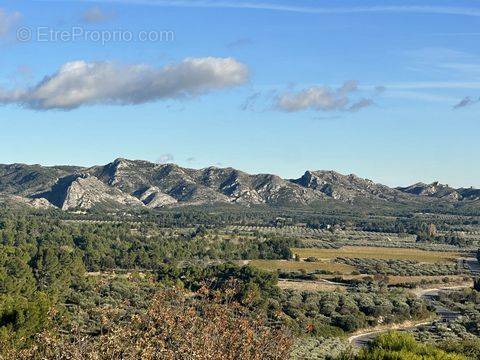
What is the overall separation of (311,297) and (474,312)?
20469 millimetres

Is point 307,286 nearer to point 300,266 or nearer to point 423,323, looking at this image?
point 423,323

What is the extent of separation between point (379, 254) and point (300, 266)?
114 feet

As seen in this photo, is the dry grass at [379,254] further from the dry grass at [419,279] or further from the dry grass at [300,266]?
the dry grass at [419,279]

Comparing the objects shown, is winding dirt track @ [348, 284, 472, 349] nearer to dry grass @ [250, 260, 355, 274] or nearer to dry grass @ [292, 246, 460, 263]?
dry grass @ [250, 260, 355, 274]

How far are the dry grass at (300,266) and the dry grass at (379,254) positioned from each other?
11.7 metres

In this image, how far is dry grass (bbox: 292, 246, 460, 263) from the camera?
146300 millimetres

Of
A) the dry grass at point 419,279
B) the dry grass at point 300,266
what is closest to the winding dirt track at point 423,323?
the dry grass at point 419,279

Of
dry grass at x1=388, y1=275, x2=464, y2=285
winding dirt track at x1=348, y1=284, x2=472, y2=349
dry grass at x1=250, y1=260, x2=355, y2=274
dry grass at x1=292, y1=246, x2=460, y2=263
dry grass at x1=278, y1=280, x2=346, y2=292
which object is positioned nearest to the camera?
winding dirt track at x1=348, y1=284, x2=472, y2=349

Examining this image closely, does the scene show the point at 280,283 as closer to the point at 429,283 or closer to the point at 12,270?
the point at 429,283

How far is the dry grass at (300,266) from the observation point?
12244cm

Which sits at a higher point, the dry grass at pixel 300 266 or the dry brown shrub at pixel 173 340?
the dry brown shrub at pixel 173 340

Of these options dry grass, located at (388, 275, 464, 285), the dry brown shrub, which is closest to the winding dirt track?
dry grass, located at (388, 275, 464, 285)

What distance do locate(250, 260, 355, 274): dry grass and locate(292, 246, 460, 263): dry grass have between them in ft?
38.2

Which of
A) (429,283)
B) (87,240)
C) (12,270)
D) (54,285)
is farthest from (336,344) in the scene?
(87,240)
